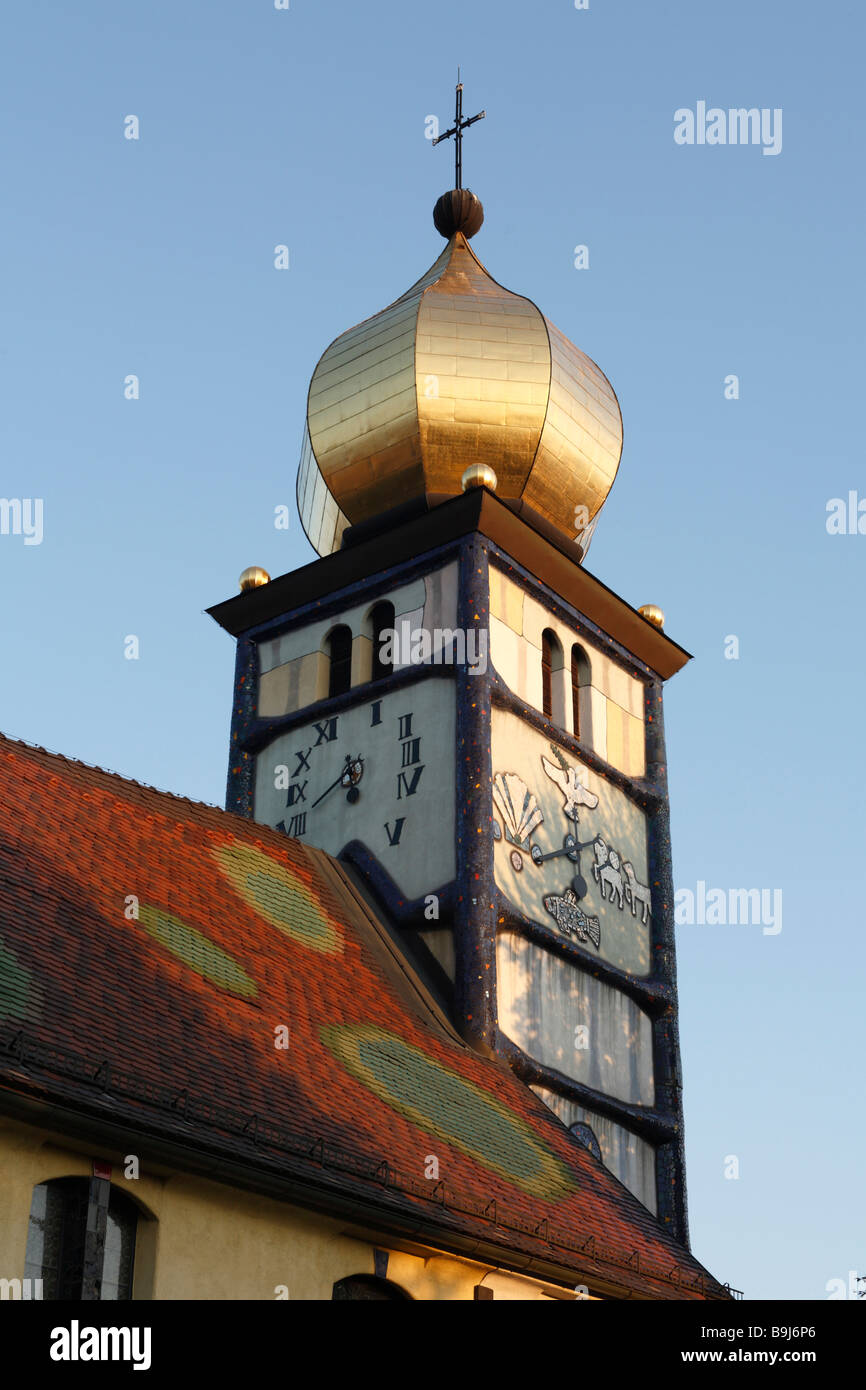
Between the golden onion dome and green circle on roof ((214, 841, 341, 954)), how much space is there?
6898 millimetres

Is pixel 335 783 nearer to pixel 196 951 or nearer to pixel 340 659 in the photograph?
pixel 340 659

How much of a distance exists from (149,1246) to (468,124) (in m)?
23.3

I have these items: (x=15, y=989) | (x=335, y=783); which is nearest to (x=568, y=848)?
(x=335, y=783)

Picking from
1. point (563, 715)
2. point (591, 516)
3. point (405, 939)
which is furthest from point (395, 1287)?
point (591, 516)

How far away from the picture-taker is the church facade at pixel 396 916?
46.4 feet

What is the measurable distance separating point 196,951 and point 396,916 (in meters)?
5.29

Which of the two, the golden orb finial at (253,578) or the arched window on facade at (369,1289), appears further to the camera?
the golden orb finial at (253,578)

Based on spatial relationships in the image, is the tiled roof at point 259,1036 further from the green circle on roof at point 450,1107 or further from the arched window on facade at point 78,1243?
the arched window on facade at point 78,1243

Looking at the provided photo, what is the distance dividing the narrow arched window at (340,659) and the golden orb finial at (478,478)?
2.54 m

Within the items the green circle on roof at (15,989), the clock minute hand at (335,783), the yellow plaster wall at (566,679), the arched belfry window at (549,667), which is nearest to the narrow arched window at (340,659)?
the clock minute hand at (335,783)

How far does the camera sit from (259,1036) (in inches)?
655

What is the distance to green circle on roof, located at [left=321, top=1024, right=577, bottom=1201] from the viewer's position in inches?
704

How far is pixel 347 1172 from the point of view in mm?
15281

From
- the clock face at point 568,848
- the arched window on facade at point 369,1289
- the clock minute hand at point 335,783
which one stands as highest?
the clock minute hand at point 335,783
